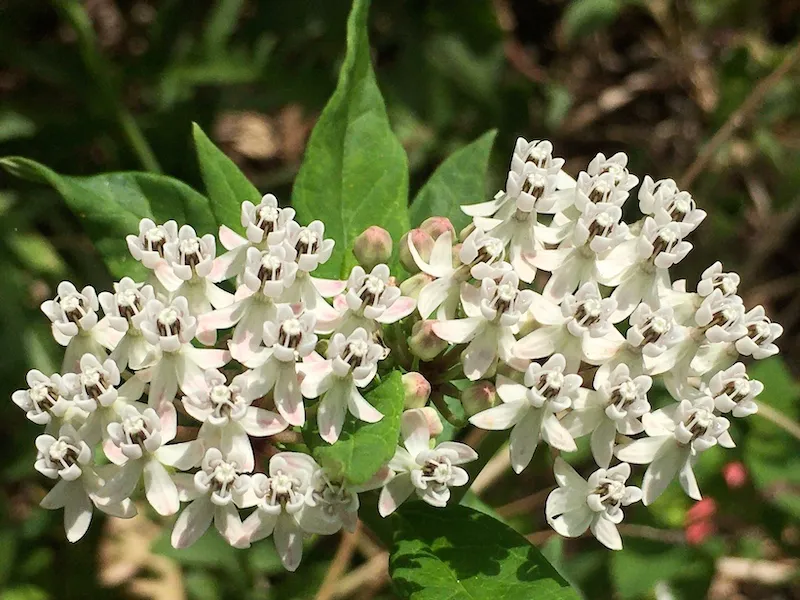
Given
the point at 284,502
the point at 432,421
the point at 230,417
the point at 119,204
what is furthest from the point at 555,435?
the point at 119,204

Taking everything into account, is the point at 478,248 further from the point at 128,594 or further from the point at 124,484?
the point at 128,594

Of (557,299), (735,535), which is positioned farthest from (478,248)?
(735,535)

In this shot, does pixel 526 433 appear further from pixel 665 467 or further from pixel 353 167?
pixel 353 167

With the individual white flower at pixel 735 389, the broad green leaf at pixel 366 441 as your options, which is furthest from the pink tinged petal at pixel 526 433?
the individual white flower at pixel 735 389

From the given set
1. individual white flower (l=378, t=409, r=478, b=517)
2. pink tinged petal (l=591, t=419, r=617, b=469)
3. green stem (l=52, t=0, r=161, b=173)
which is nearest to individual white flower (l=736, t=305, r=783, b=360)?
pink tinged petal (l=591, t=419, r=617, b=469)

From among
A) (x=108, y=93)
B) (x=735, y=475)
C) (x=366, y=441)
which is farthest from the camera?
(x=735, y=475)

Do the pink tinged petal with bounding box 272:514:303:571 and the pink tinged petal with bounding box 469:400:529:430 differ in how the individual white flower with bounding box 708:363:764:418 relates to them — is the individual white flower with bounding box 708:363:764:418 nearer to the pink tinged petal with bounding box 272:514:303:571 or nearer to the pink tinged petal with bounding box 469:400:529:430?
the pink tinged petal with bounding box 469:400:529:430

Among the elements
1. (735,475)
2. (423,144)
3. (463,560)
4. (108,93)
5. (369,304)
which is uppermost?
(369,304)
